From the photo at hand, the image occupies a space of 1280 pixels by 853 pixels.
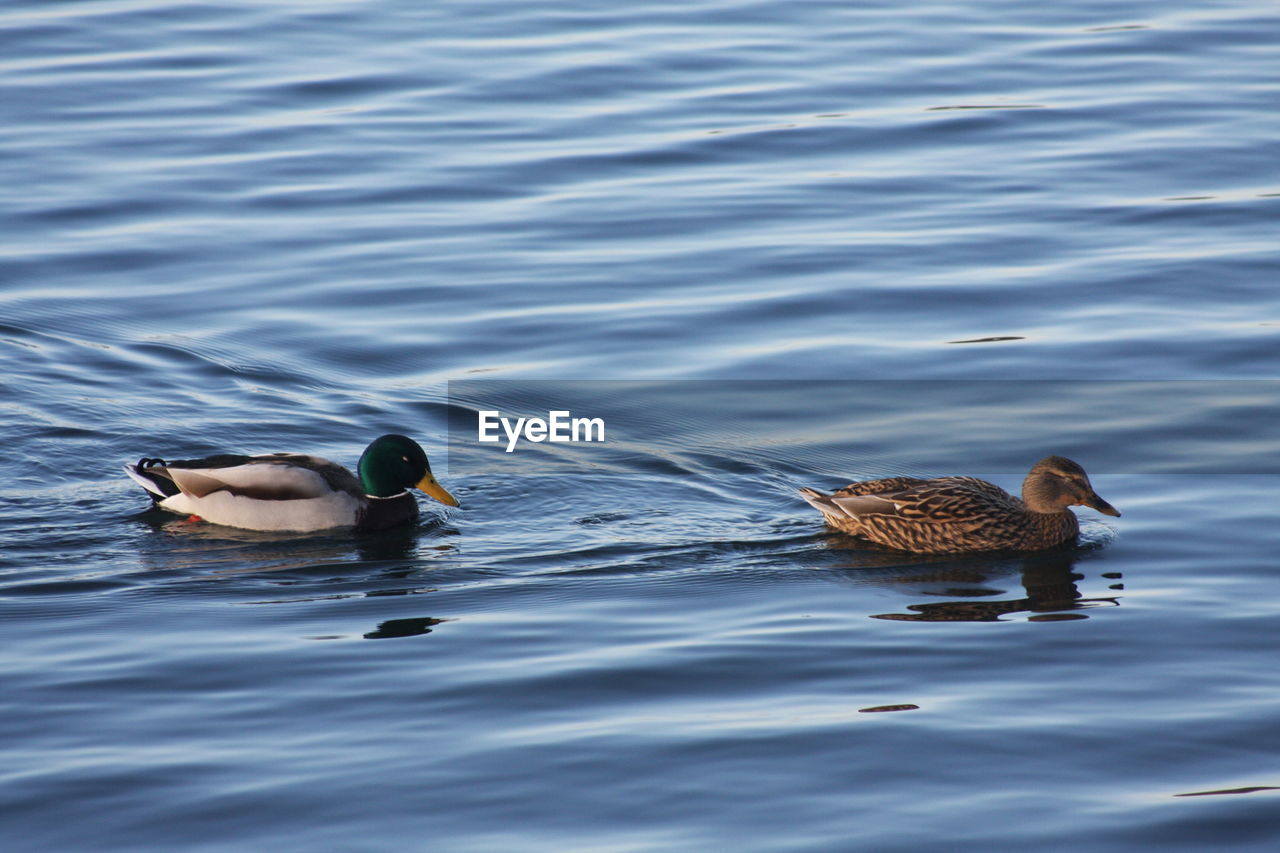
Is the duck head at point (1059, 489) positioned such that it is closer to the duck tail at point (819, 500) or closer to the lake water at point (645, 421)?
the lake water at point (645, 421)

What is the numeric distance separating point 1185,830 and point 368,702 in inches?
129

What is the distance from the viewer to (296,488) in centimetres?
1110

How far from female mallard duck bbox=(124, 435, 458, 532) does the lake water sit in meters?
0.19

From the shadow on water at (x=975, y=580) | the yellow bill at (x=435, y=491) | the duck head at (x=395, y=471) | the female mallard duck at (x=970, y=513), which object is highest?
the duck head at (x=395, y=471)

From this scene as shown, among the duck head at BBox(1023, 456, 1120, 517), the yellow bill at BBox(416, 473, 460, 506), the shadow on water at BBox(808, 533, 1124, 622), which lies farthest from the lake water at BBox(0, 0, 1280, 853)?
the duck head at BBox(1023, 456, 1120, 517)

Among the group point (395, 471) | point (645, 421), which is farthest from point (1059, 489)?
point (395, 471)

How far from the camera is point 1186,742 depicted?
7.68 meters

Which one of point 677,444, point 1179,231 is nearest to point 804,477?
point 677,444

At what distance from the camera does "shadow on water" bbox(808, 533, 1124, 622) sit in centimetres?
935

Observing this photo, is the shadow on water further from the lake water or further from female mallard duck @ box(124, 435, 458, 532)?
female mallard duck @ box(124, 435, 458, 532)

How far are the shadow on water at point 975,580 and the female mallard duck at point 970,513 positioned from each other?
2.8 inches

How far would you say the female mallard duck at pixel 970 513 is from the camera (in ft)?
34.1

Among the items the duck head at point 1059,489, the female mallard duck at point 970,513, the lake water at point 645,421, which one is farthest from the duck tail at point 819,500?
the duck head at point 1059,489

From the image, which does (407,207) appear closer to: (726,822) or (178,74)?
(178,74)
